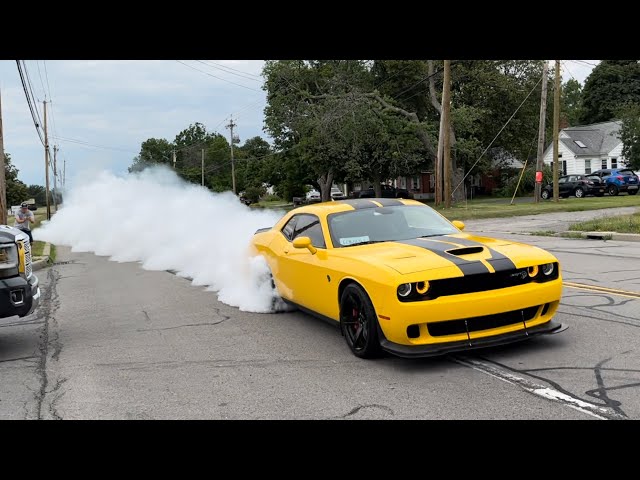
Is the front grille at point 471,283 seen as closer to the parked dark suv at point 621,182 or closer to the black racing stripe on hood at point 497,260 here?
the black racing stripe on hood at point 497,260

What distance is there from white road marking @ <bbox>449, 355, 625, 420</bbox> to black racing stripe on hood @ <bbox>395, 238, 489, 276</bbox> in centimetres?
80

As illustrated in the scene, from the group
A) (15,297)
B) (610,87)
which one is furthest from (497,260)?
(610,87)

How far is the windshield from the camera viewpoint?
6465 millimetres

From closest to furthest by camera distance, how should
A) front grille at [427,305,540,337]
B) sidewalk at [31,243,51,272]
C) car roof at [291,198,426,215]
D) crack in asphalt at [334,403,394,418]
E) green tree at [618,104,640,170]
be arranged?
crack in asphalt at [334,403,394,418]
front grille at [427,305,540,337]
car roof at [291,198,426,215]
sidewalk at [31,243,51,272]
green tree at [618,104,640,170]

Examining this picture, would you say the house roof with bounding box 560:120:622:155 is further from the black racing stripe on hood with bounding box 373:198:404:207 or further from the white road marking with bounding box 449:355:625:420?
the white road marking with bounding box 449:355:625:420

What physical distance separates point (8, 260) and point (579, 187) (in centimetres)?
3744

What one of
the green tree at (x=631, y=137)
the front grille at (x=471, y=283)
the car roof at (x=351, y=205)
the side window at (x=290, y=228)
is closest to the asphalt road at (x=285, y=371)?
the front grille at (x=471, y=283)

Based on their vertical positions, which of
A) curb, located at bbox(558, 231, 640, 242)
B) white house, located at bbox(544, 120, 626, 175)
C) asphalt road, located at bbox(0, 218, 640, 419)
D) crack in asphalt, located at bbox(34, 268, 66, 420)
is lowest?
crack in asphalt, located at bbox(34, 268, 66, 420)

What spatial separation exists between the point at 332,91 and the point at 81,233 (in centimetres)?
2392

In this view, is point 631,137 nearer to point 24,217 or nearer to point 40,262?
point 24,217

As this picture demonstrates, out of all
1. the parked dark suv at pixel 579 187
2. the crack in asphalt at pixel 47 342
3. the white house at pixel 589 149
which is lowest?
the crack in asphalt at pixel 47 342

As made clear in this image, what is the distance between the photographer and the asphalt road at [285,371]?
14.2 ft

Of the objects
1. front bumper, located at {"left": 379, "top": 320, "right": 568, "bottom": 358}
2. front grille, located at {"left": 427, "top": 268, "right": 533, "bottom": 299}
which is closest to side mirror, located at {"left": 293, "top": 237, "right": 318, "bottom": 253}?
front bumper, located at {"left": 379, "top": 320, "right": 568, "bottom": 358}
